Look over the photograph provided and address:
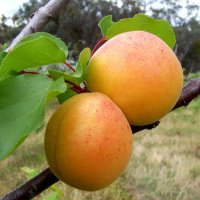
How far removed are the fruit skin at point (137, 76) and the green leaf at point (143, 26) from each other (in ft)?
0.14

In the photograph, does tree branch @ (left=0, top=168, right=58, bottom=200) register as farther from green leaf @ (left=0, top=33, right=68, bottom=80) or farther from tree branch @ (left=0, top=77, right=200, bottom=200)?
green leaf @ (left=0, top=33, right=68, bottom=80)

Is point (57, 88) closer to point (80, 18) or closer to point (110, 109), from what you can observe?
point (110, 109)

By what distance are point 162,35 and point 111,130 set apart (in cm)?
14

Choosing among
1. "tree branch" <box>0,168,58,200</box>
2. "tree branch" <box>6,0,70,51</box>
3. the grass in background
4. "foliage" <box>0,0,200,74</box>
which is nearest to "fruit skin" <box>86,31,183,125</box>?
"tree branch" <box>0,168,58,200</box>

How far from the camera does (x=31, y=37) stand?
47 centimetres

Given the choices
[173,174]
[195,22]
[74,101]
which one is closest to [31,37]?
[74,101]

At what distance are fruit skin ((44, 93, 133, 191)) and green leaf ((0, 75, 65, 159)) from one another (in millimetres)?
32

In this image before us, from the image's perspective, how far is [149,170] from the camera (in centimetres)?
434

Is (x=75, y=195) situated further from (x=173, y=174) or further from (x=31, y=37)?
(x=31, y=37)

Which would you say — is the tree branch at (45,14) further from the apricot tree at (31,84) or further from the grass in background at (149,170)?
the grass in background at (149,170)

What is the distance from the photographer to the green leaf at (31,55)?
1.29 ft

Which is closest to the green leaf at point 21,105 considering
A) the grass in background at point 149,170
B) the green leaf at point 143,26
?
the green leaf at point 143,26

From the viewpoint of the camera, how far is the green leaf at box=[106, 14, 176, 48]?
1.54 feet

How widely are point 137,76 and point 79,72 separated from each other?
0.18 feet
